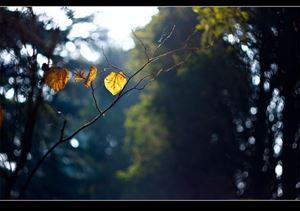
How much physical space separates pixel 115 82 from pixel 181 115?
1098 cm

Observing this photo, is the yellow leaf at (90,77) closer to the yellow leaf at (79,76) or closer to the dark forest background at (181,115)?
the yellow leaf at (79,76)

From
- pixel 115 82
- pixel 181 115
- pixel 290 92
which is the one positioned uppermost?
pixel 181 115

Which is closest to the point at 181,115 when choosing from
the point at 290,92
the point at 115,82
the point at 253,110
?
the point at 253,110

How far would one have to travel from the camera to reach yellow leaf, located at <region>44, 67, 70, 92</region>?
2188mm

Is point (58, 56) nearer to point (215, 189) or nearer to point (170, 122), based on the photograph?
point (215, 189)

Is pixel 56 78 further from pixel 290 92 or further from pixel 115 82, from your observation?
pixel 290 92

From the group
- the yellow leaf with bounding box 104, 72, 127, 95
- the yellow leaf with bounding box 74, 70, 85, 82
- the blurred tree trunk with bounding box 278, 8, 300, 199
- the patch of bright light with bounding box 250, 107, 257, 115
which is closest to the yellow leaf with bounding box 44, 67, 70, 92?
the yellow leaf with bounding box 74, 70, 85, 82

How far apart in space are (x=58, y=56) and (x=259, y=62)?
5.16ft

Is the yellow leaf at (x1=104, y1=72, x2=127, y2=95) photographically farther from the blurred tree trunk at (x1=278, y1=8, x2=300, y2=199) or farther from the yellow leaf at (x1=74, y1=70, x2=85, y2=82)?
the blurred tree trunk at (x1=278, y1=8, x2=300, y2=199)

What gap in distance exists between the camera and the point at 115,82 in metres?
2.21

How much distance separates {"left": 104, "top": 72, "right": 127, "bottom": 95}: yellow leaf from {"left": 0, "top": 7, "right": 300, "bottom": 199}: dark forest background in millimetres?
419

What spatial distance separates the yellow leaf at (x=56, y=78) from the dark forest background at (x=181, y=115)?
0.18 meters

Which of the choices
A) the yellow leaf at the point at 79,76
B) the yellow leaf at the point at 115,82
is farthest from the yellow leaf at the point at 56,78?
the yellow leaf at the point at 115,82
